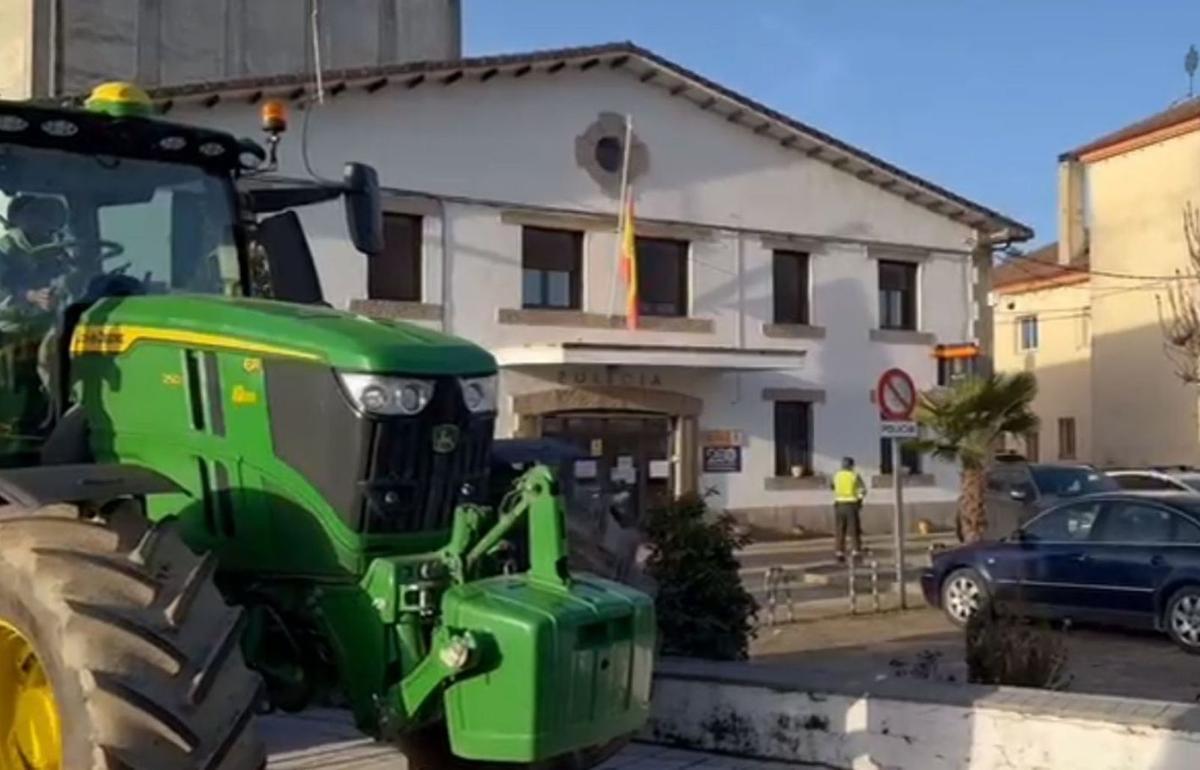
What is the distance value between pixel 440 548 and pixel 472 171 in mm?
20319

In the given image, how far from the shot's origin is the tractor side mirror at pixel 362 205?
7.59 m

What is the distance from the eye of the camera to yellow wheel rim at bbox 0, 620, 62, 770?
5633 millimetres

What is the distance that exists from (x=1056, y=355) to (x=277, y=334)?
155 ft

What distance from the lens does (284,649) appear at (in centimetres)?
646

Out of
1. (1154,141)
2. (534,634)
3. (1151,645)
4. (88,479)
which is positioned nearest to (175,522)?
(88,479)

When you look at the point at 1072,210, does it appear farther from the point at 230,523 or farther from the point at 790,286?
the point at 230,523

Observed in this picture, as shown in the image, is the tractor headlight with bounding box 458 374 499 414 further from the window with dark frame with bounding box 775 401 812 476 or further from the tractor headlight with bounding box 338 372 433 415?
the window with dark frame with bounding box 775 401 812 476

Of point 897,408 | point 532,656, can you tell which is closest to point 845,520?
point 897,408

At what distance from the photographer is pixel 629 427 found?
28.0 m

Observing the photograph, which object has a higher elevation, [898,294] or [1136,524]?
[898,294]

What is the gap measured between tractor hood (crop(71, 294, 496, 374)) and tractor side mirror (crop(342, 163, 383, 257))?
3.15 ft

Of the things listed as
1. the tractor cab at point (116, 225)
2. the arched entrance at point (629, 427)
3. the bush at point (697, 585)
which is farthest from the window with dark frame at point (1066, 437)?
the tractor cab at point (116, 225)

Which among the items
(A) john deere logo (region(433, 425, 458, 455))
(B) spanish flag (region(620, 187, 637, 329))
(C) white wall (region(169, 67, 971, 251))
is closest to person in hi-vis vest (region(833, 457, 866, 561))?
(B) spanish flag (region(620, 187, 637, 329))

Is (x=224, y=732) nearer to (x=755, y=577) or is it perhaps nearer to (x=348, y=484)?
(x=348, y=484)
